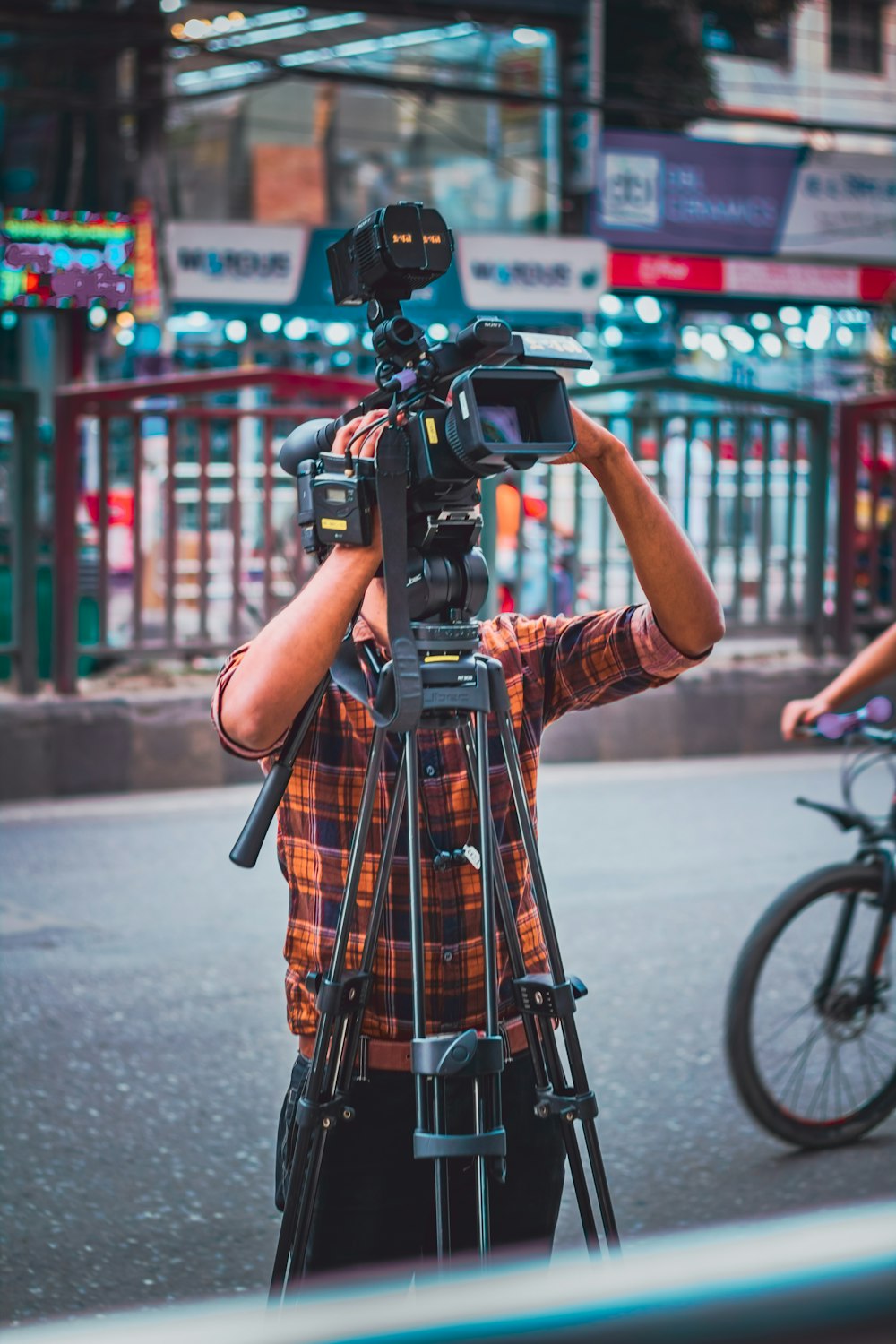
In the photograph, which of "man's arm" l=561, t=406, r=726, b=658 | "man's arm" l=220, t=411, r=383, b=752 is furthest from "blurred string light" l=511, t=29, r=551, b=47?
"man's arm" l=220, t=411, r=383, b=752

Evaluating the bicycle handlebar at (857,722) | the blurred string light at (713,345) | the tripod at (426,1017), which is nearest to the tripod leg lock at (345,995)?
the tripod at (426,1017)

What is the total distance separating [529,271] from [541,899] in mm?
16950

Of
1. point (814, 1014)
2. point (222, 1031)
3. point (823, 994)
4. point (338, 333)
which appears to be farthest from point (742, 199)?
point (823, 994)

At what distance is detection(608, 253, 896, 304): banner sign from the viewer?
19547 millimetres

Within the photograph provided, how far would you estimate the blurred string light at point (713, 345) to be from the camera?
21000 mm

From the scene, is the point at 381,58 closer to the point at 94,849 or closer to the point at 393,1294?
the point at 94,849

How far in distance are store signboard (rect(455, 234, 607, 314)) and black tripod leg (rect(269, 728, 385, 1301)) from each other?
1666 cm

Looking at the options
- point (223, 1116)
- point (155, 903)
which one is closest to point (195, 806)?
point (155, 903)

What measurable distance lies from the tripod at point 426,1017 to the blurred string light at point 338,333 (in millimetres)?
17052

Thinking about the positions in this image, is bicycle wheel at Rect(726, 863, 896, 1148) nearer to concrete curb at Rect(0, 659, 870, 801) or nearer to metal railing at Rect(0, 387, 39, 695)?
concrete curb at Rect(0, 659, 870, 801)

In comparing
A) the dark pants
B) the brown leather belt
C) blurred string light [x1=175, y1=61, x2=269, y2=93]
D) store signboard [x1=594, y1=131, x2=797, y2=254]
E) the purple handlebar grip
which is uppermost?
blurred string light [x1=175, y1=61, x2=269, y2=93]

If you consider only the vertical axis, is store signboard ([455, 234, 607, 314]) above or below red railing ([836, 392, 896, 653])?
above

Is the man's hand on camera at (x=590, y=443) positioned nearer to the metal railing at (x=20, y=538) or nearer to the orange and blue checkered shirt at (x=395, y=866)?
the orange and blue checkered shirt at (x=395, y=866)

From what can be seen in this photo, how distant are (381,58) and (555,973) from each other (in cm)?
1937
